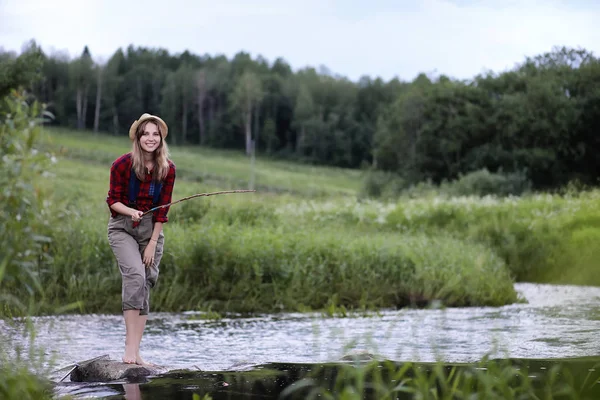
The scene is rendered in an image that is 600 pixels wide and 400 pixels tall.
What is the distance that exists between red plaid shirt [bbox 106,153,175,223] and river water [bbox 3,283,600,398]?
121 cm

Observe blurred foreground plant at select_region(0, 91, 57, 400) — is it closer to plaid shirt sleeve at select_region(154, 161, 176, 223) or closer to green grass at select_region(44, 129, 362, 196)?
plaid shirt sleeve at select_region(154, 161, 176, 223)

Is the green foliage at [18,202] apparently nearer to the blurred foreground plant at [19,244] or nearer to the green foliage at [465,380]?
the blurred foreground plant at [19,244]

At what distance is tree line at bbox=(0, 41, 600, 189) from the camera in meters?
42.6

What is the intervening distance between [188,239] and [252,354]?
422 cm

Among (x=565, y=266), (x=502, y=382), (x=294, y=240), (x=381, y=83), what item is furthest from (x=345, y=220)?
(x=381, y=83)

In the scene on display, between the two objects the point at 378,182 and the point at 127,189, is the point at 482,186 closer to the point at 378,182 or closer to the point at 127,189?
the point at 378,182

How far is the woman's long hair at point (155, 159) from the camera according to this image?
6613 millimetres

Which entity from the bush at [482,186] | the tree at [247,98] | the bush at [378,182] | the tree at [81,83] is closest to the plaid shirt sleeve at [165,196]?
the bush at [482,186]

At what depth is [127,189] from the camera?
21.9 ft

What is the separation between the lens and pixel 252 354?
791 cm

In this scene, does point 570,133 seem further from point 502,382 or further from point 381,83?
point 381,83

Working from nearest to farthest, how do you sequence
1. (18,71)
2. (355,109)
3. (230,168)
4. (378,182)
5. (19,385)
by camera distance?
(19,385) < (18,71) < (378,182) < (230,168) < (355,109)

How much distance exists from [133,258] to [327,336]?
310cm

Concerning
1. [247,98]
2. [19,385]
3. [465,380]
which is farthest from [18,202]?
[247,98]
